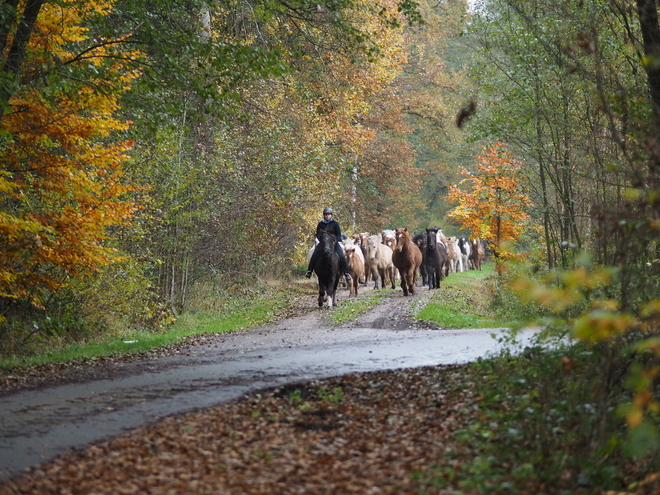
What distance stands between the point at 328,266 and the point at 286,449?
17486 mm

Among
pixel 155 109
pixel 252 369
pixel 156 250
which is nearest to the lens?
pixel 252 369

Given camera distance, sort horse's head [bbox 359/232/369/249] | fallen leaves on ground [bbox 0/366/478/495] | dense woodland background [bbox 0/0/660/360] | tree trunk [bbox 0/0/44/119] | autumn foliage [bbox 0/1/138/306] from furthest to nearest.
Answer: horse's head [bbox 359/232/369/249], autumn foliage [bbox 0/1/138/306], tree trunk [bbox 0/0/44/119], dense woodland background [bbox 0/0/660/360], fallen leaves on ground [bbox 0/366/478/495]

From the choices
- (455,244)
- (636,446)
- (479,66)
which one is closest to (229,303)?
(479,66)

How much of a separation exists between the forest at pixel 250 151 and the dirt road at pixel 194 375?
6.77ft

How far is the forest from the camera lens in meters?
7.12

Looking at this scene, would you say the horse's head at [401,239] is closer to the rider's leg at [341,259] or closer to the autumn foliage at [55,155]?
the rider's leg at [341,259]

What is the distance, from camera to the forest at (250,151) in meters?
7.12

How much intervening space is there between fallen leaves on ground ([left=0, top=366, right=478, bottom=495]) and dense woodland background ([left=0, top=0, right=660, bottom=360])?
2.03 metres

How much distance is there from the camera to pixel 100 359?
46.7ft

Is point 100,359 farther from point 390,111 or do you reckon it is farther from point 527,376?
point 390,111

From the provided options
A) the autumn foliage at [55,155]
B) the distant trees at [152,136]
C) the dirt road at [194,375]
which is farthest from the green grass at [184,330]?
the autumn foliage at [55,155]

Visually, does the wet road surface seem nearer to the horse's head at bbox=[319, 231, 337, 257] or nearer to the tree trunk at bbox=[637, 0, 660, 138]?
the tree trunk at bbox=[637, 0, 660, 138]

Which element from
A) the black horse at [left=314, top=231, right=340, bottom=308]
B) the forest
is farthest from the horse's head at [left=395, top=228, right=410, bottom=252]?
the black horse at [left=314, top=231, right=340, bottom=308]

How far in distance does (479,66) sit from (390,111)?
2679 centimetres
